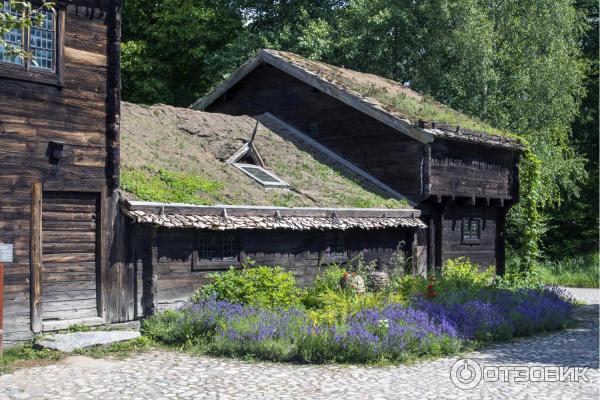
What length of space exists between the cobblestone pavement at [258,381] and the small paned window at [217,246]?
153 inches

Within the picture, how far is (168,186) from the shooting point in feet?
52.6

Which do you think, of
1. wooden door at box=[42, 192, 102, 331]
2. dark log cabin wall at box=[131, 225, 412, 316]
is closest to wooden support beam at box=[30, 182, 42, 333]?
wooden door at box=[42, 192, 102, 331]

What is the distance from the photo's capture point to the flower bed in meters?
11.8

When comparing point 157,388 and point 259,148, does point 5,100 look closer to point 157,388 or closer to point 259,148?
point 157,388

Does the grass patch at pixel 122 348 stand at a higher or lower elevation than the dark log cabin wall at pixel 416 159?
lower

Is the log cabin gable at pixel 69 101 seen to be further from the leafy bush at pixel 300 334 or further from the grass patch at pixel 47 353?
the leafy bush at pixel 300 334

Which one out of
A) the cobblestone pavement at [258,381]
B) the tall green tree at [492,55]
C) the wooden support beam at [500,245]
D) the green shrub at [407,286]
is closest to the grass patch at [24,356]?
the cobblestone pavement at [258,381]

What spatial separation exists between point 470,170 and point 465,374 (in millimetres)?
13560

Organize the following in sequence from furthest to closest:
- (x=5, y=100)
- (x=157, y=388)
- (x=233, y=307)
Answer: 1. (x=233, y=307)
2. (x=5, y=100)
3. (x=157, y=388)

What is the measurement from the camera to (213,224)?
1516 cm

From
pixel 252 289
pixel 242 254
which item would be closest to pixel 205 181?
pixel 242 254

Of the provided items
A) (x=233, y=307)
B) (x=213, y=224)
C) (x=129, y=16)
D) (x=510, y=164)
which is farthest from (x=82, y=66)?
(x=129, y=16)

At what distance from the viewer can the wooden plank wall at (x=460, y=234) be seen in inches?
924

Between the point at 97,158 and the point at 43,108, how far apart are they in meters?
1.37
